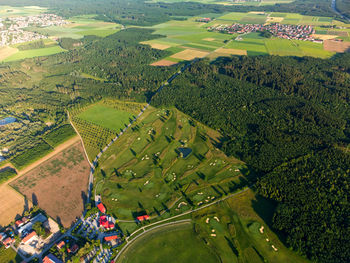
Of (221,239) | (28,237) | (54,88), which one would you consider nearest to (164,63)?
(54,88)

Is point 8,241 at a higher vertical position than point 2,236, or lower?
lower

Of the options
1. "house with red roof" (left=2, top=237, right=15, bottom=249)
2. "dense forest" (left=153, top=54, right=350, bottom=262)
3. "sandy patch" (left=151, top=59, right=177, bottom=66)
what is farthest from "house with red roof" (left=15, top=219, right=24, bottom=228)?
"sandy patch" (left=151, top=59, right=177, bottom=66)

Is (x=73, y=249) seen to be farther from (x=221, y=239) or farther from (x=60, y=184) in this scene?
(x=221, y=239)

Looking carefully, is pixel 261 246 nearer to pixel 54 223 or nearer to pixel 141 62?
pixel 54 223

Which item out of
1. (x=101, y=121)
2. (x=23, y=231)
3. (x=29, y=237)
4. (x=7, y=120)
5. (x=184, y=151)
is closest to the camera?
(x=29, y=237)

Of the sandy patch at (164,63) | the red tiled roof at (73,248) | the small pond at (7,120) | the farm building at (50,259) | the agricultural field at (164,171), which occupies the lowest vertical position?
the farm building at (50,259)

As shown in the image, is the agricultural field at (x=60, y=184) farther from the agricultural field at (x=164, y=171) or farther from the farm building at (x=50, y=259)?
the farm building at (x=50, y=259)

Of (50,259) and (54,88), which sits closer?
(50,259)

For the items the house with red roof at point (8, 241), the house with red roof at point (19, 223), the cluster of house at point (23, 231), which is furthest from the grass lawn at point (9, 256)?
the house with red roof at point (19, 223)
